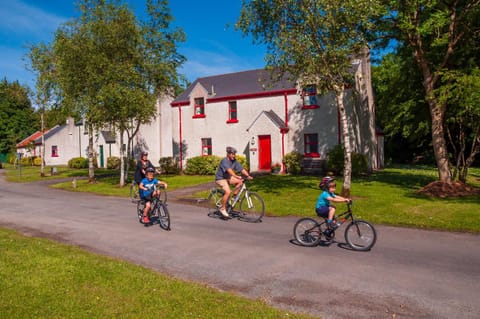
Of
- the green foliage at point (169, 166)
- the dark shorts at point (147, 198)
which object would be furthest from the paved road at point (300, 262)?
the green foliage at point (169, 166)

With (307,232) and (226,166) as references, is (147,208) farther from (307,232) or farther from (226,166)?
(307,232)

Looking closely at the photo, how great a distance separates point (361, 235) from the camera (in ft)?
28.3

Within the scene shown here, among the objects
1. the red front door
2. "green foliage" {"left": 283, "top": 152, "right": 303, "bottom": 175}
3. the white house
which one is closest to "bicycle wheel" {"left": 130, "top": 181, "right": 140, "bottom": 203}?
the white house

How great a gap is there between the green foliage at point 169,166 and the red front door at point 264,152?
793cm

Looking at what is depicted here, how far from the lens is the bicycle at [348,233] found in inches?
337

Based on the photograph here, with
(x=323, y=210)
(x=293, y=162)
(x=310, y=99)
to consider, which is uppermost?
(x=310, y=99)

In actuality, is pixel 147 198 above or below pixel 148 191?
below

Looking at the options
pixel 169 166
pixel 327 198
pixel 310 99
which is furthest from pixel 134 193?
pixel 169 166

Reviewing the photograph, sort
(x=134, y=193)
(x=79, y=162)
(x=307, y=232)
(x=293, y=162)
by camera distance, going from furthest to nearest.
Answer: (x=79, y=162) → (x=293, y=162) → (x=134, y=193) → (x=307, y=232)

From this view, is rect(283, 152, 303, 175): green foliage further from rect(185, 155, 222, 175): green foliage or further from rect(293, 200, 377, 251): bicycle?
rect(293, 200, 377, 251): bicycle

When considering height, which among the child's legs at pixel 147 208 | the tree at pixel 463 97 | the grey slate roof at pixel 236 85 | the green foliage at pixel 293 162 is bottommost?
the child's legs at pixel 147 208

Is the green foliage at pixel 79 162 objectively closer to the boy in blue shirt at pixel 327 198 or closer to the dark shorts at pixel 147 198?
the dark shorts at pixel 147 198

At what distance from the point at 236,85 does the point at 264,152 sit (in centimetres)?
692

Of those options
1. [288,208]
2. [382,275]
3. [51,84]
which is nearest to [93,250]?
[382,275]
